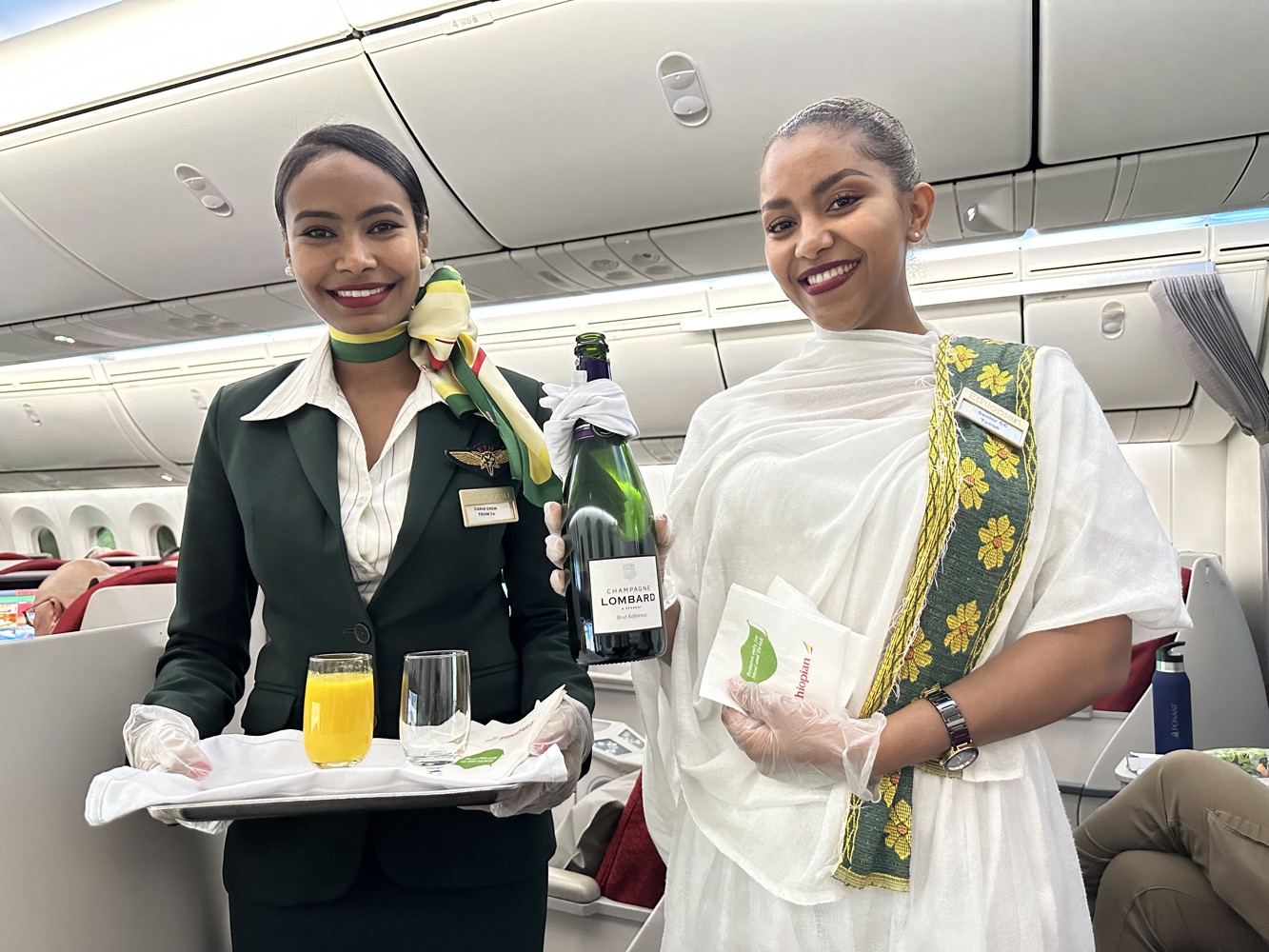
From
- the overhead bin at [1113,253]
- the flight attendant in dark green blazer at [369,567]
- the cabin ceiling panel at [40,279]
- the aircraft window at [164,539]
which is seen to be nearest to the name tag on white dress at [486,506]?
the flight attendant in dark green blazer at [369,567]

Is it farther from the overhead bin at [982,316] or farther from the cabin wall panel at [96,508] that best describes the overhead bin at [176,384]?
the overhead bin at [982,316]

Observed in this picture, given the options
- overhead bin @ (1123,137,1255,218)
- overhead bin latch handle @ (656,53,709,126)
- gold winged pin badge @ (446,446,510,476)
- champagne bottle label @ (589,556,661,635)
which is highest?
overhead bin latch handle @ (656,53,709,126)

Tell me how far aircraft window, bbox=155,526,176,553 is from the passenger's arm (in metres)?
12.1

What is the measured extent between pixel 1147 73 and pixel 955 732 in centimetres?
239

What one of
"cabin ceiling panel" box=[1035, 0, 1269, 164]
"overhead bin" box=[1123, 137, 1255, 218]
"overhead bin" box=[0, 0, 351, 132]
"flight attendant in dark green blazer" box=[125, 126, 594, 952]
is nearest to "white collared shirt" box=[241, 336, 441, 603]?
"flight attendant in dark green blazer" box=[125, 126, 594, 952]

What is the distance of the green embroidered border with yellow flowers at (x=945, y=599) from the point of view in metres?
→ 1.28

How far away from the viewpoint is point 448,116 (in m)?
3.21

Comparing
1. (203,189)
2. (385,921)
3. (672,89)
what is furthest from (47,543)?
(385,921)

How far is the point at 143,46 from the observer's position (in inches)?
128

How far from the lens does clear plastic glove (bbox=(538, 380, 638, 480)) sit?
143 centimetres

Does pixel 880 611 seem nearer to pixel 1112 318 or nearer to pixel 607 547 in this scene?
pixel 607 547

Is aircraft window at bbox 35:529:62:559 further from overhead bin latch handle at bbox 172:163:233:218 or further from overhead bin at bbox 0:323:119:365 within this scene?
overhead bin latch handle at bbox 172:163:233:218

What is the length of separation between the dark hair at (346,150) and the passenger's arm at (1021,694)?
1.09m

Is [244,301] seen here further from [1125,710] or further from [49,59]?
[1125,710]
